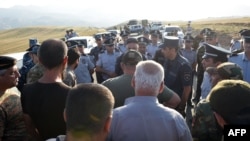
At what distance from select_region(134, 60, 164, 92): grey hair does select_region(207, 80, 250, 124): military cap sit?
661 millimetres

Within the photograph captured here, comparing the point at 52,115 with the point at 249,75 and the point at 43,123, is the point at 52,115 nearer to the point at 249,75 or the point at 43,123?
the point at 43,123

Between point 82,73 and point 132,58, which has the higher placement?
point 132,58

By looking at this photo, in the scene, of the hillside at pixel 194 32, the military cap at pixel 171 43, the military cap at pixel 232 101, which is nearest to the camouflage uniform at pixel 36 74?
the military cap at pixel 171 43

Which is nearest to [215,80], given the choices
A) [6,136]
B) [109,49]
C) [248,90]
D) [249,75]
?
[248,90]

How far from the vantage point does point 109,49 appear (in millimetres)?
8305

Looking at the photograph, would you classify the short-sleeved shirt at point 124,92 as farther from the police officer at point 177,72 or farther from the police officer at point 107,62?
the police officer at point 107,62

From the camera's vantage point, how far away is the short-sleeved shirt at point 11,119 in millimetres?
3117

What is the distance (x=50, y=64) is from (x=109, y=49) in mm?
5144

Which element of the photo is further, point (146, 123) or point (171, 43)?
point (171, 43)

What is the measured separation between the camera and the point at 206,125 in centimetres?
283

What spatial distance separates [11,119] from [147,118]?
1.39 meters

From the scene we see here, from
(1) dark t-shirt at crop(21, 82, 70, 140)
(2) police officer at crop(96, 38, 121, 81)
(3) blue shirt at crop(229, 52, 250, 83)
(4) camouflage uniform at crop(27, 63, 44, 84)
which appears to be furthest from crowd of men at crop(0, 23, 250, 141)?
(2) police officer at crop(96, 38, 121, 81)

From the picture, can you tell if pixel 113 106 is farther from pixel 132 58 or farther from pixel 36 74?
pixel 36 74

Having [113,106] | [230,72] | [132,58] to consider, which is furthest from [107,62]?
[113,106]
